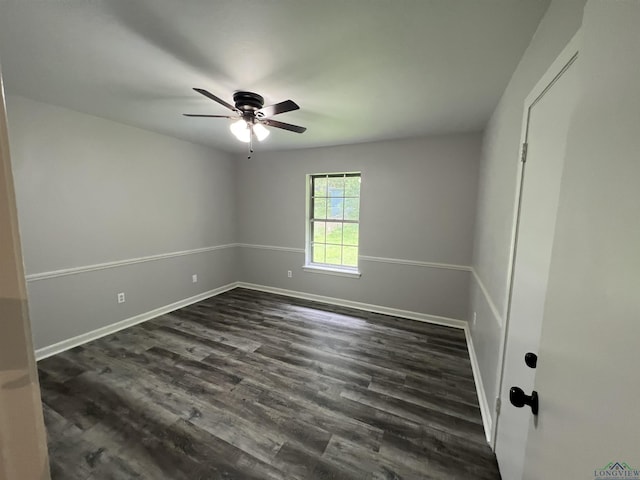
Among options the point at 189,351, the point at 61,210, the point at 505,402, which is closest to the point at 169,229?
the point at 61,210

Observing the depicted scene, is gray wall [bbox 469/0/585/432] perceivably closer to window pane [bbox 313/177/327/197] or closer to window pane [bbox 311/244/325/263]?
window pane [bbox 313/177/327/197]

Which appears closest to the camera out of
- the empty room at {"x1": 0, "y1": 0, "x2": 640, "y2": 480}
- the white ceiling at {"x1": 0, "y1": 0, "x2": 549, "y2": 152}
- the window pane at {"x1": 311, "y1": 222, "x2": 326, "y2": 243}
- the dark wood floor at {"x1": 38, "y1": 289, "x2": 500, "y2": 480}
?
the empty room at {"x1": 0, "y1": 0, "x2": 640, "y2": 480}

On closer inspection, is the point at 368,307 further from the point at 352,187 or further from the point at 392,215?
the point at 352,187

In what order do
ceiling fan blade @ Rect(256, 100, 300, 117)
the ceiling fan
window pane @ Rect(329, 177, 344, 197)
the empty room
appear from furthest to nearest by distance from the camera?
1. window pane @ Rect(329, 177, 344, 197)
2. the ceiling fan
3. ceiling fan blade @ Rect(256, 100, 300, 117)
4. the empty room

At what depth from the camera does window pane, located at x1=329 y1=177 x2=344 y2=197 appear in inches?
159

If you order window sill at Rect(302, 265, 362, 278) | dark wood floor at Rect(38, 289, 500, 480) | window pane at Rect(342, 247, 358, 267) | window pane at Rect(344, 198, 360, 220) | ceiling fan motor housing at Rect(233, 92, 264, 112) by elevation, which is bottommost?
dark wood floor at Rect(38, 289, 500, 480)

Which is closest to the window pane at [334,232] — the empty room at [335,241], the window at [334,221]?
the window at [334,221]

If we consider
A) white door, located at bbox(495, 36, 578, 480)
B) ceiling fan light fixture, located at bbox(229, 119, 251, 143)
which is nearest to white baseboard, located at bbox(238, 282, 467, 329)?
white door, located at bbox(495, 36, 578, 480)

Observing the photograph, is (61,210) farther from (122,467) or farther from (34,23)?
(122,467)

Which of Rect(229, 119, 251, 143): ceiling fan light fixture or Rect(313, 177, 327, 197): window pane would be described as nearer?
Rect(229, 119, 251, 143): ceiling fan light fixture

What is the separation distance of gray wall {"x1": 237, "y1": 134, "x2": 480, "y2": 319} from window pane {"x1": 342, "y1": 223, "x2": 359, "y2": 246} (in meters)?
0.21

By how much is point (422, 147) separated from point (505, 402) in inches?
110

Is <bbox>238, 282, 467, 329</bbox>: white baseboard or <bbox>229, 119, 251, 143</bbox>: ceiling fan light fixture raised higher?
<bbox>229, 119, 251, 143</bbox>: ceiling fan light fixture

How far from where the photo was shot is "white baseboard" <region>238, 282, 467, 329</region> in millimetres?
3367
